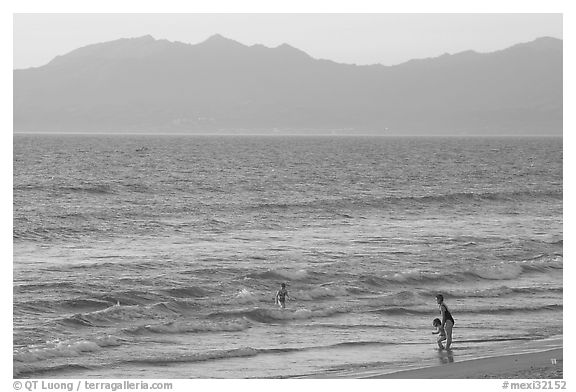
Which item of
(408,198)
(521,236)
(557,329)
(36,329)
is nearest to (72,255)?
(36,329)

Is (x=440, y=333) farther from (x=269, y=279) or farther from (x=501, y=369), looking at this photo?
(x=269, y=279)

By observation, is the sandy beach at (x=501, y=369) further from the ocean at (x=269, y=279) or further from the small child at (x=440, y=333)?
the small child at (x=440, y=333)

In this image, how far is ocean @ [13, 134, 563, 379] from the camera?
71.1 ft

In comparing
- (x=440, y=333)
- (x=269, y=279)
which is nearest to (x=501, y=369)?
(x=440, y=333)

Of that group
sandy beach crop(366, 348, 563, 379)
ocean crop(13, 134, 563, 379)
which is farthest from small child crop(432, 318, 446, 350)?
sandy beach crop(366, 348, 563, 379)

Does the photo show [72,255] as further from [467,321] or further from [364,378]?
[364,378]

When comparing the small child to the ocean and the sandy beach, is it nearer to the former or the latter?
the ocean

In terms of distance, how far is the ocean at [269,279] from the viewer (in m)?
21.7

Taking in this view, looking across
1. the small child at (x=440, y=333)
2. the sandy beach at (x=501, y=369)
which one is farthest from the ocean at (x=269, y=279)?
the sandy beach at (x=501, y=369)

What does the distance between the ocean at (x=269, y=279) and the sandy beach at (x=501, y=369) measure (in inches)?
35.7

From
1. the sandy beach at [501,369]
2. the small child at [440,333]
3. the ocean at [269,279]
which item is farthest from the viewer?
the small child at [440,333]

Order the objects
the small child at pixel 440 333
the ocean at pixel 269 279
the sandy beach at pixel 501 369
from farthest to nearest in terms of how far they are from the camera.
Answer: the small child at pixel 440 333
the ocean at pixel 269 279
the sandy beach at pixel 501 369
